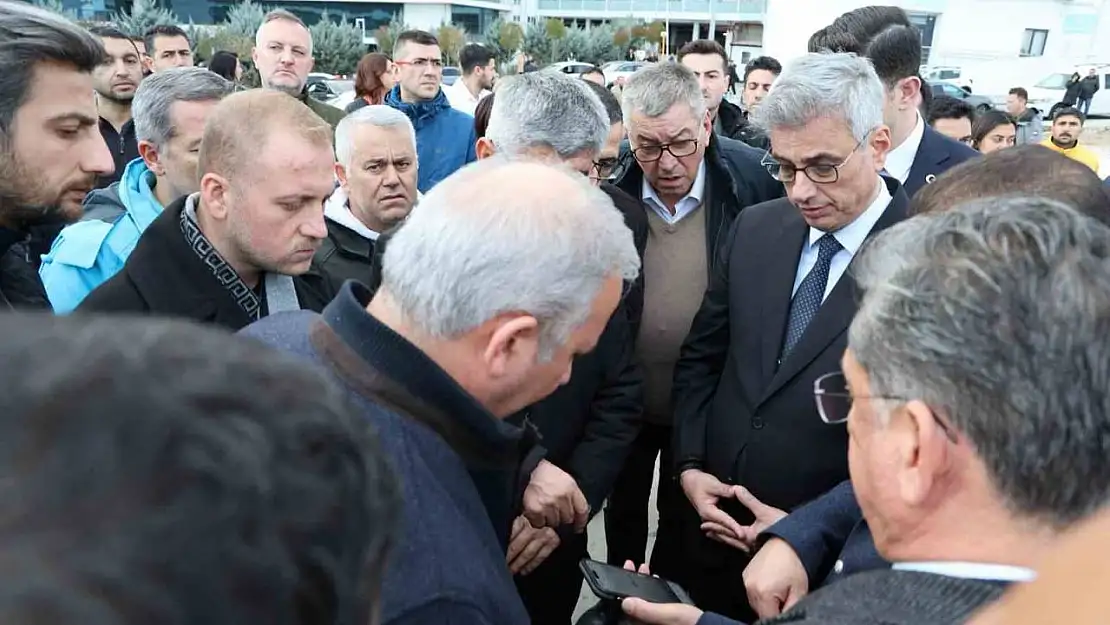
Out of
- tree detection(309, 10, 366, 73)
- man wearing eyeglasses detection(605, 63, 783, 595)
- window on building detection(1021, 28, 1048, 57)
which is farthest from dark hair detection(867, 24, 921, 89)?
window on building detection(1021, 28, 1048, 57)

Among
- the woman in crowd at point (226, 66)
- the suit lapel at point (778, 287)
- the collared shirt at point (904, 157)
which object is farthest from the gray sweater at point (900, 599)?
the woman in crowd at point (226, 66)

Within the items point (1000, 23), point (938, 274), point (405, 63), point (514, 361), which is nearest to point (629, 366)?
point (514, 361)

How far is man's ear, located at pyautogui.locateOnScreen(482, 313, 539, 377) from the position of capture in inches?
53.8

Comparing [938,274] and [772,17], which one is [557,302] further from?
[772,17]

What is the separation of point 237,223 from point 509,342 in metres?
1.14

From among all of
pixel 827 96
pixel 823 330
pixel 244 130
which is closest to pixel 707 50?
pixel 827 96

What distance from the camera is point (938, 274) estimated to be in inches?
44.8

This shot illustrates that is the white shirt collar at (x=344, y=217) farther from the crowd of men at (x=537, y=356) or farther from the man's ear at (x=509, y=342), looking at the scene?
the man's ear at (x=509, y=342)

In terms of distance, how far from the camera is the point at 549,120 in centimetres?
266

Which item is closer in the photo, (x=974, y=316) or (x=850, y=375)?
(x=974, y=316)

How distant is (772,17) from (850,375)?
37556mm

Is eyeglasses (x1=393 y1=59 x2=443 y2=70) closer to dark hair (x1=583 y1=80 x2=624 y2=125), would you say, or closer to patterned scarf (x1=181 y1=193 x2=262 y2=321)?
dark hair (x1=583 y1=80 x2=624 y2=125)

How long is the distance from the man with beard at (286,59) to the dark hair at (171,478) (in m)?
4.66

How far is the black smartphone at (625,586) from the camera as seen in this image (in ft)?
5.92
